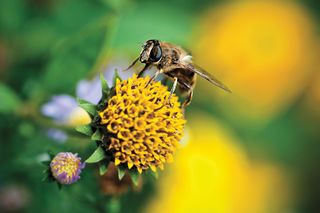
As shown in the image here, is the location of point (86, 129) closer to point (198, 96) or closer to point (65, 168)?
point (65, 168)

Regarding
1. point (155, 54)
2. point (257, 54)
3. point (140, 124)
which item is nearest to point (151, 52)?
point (155, 54)

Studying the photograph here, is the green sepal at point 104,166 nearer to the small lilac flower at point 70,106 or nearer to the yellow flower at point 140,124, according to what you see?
the yellow flower at point 140,124

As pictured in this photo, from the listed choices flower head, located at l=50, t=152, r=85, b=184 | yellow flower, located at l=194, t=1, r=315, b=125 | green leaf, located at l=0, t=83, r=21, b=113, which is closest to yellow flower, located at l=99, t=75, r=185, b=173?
flower head, located at l=50, t=152, r=85, b=184

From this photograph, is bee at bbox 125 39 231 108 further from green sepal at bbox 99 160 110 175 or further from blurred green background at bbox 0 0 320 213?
blurred green background at bbox 0 0 320 213

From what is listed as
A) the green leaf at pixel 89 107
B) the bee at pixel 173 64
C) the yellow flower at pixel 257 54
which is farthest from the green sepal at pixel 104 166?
the yellow flower at pixel 257 54

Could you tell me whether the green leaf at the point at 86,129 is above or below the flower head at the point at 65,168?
above

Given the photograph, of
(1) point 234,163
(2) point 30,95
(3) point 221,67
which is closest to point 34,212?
(2) point 30,95

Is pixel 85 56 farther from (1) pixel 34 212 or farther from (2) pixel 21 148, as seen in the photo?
(1) pixel 34 212
